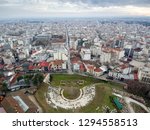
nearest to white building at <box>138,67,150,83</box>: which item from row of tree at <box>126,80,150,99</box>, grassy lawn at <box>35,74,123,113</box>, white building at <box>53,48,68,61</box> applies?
row of tree at <box>126,80,150,99</box>

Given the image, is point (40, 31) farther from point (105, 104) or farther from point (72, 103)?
point (105, 104)

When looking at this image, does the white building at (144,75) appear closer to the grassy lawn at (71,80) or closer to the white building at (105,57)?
the white building at (105,57)

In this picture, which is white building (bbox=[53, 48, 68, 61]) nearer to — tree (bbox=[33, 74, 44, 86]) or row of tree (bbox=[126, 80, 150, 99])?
tree (bbox=[33, 74, 44, 86])

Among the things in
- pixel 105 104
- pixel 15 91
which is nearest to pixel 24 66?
pixel 15 91

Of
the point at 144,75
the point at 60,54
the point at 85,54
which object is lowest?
the point at 144,75

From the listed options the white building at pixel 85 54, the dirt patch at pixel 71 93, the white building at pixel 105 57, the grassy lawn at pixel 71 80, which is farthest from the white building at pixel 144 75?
the dirt patch at pixel 71 93

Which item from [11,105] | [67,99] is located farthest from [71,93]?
[11,105]

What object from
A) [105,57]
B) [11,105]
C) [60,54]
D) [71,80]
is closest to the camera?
[11,105]

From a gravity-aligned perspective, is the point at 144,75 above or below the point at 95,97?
above

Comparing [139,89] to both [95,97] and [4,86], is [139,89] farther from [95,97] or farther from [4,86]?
[4,86]
